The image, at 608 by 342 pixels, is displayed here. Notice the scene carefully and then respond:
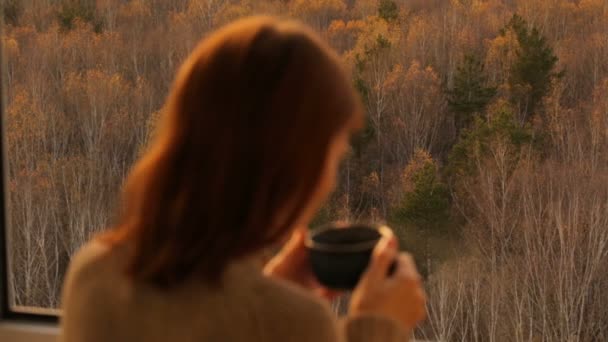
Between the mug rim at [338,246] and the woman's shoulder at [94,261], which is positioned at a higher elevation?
the woman's shoulder at [94,261]

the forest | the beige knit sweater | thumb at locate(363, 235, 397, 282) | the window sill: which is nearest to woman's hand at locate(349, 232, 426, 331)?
thumb at locate(363, 235, 397, 282)

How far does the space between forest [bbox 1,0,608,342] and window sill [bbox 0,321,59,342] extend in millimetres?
202

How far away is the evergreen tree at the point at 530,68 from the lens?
2.13 meters

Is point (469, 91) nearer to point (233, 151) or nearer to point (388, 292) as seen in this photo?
point (388, 292)

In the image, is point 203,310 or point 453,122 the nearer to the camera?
point 203,310

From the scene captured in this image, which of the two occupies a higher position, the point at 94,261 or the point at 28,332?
the point at 94,261

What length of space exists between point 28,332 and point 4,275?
0.26 m

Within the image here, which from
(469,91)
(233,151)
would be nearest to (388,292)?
(233,151)

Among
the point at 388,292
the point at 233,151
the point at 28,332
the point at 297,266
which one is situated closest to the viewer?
the point at 233,151

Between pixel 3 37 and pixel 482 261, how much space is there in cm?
162

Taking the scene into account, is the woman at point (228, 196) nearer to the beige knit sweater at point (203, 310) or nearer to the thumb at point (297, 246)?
the beige knit sweater at point (203, 310)

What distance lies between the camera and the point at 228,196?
816mm

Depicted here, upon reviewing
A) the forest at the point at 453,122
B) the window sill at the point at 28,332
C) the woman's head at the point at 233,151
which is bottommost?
the window sill at the point at 28,332

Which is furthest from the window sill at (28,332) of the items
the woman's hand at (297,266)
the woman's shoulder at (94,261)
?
the woman's shoulder at (94,261)
